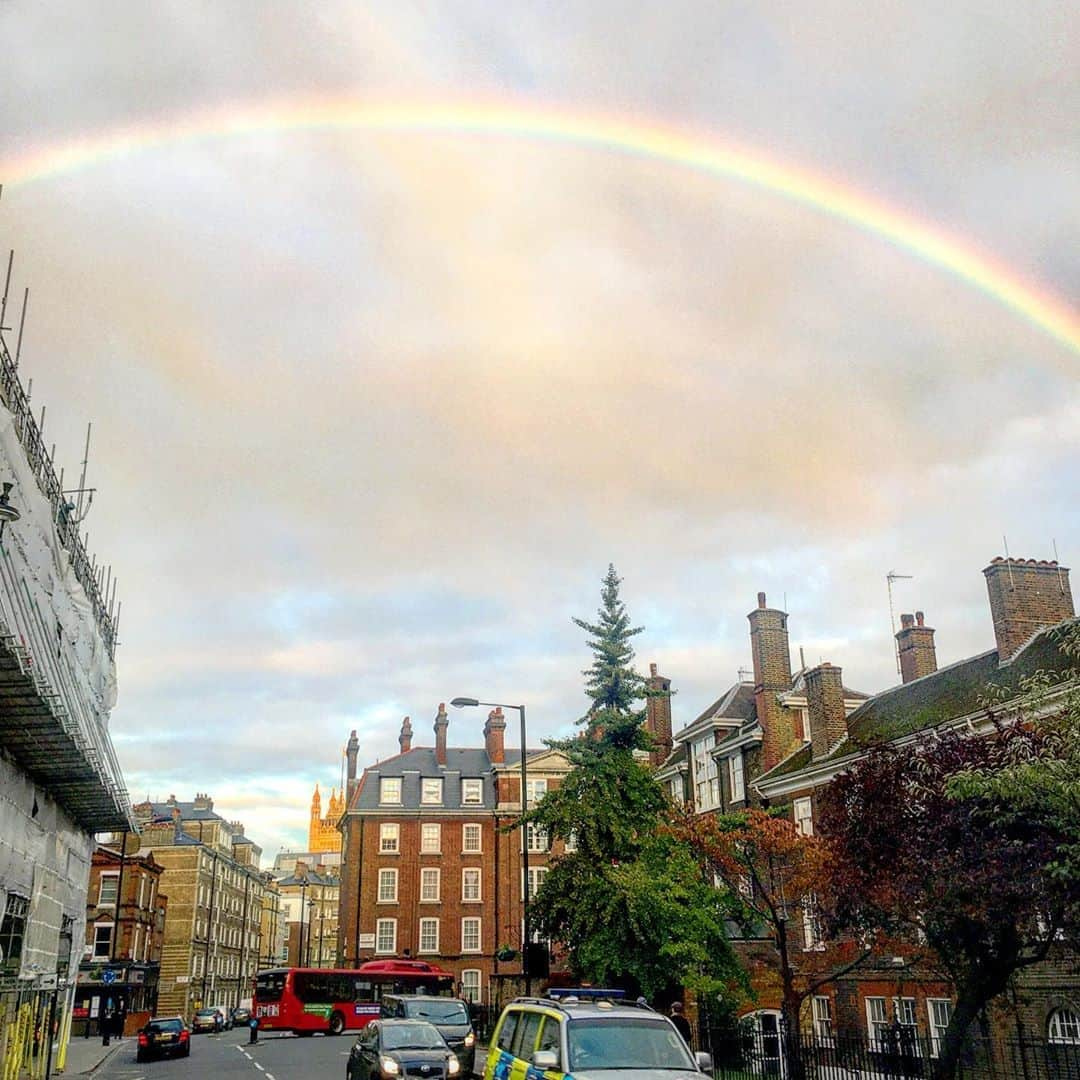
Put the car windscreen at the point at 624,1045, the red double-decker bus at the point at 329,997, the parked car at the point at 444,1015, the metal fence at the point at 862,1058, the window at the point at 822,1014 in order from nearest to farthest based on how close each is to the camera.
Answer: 1. the car windscreen at the point at 624,1045
2. the metal fence at the point at 862,1058
3. the parked car at the point at 444,1015
4. the window at the point at 822,1014
5. the red double-decker bus at the point at 329,997

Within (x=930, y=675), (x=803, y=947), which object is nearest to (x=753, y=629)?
(x=930, y=675)

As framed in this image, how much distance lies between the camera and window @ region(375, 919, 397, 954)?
67.2m

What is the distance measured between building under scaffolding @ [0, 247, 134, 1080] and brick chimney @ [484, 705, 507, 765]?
43701 millimetres

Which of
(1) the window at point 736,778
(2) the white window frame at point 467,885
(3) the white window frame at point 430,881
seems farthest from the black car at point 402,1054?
(2) the white window frame at point 467,885

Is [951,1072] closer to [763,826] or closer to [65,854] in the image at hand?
[763,826]

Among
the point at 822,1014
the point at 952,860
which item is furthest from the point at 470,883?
the point at 952,860

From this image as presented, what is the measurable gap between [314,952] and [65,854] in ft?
480

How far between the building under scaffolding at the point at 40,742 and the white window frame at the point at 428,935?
1530 inches

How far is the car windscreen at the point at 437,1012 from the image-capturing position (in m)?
25.9

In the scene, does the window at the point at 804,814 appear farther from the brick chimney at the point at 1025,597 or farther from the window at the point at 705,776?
the brick chimney at the point at 1025,597

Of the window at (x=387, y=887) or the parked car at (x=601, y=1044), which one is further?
the window at (x=387, y=887)

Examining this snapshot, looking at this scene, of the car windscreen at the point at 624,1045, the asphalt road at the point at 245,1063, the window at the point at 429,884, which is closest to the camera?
the car windscreen at the point at 624,1045

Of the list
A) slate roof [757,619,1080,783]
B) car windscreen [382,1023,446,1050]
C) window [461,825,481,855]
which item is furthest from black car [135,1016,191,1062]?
window [461,825,481,855]

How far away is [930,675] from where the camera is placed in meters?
36.1
